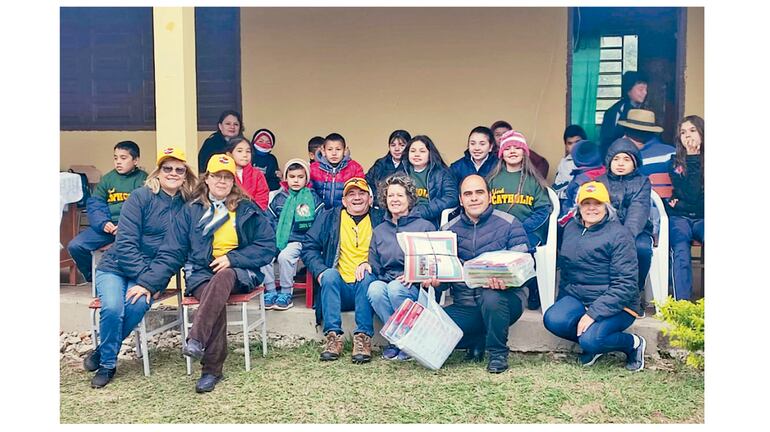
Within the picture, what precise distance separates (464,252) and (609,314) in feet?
3.17

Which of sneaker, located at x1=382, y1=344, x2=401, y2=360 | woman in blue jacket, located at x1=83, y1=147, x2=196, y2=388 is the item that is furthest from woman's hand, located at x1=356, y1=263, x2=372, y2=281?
woman in blue jacket, located at x1=83, y1=147, x2=196, y2=388

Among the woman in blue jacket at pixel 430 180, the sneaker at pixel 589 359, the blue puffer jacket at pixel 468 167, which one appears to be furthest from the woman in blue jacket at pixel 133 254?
the sneaker at pixel 589 359

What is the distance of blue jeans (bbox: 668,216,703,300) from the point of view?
220 inches

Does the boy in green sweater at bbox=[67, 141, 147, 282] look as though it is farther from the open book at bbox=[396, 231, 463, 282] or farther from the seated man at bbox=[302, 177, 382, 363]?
the open book at bbox=[396, 231, 463, 282]

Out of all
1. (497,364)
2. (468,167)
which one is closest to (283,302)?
(497,364)

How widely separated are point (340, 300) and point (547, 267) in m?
1.38

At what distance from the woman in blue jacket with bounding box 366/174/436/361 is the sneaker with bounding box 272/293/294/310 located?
2.61 feet

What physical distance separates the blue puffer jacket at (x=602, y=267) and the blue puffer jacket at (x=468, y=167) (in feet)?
3.44

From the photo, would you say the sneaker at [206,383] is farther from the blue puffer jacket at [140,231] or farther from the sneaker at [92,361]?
the sneaker at [92,361]

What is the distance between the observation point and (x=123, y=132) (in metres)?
7.48

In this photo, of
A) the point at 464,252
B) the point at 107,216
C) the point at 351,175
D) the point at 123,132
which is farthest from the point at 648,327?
the point at 123,132

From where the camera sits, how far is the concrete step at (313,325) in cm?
538
